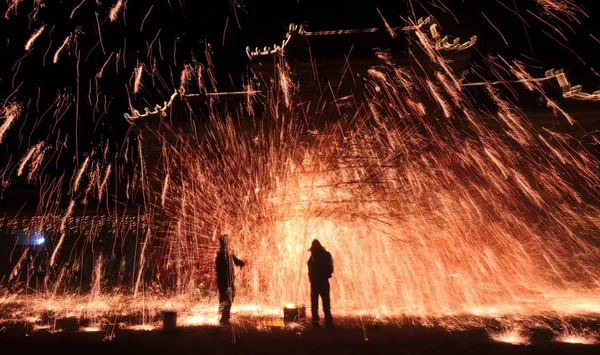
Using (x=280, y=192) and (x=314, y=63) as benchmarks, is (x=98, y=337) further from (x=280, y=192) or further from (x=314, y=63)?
(x=314, y=63)

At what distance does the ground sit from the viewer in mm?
5840

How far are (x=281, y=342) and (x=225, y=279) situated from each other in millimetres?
1625

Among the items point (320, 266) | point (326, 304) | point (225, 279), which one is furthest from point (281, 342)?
point (225, 279)

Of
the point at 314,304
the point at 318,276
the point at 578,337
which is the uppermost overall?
the point at 318,276

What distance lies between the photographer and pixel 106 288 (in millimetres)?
12414

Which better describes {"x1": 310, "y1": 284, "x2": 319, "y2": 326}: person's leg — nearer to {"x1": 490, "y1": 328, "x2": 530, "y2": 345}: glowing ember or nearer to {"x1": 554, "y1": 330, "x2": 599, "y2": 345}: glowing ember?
{"x1": 490, "y1": 328, "x2": 530, "y2": 345}: glowing ember

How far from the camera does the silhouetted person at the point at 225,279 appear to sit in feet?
23.7

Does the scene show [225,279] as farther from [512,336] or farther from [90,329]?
[512,336]

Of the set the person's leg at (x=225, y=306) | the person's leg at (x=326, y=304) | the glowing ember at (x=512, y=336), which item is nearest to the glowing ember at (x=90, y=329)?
the person's leg at (x=225, y=306)

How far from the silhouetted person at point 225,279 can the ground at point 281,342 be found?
27 centimetres

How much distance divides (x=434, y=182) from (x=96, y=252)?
10.2 m

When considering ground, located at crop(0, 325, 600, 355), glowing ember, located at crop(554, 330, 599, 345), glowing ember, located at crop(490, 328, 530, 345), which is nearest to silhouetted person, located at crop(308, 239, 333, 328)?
ground, located at crop(0, 325, 600, 355)

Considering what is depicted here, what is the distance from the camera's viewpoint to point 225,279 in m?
7.52

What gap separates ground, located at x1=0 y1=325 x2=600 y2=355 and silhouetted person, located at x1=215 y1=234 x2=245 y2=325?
0.27 meters
